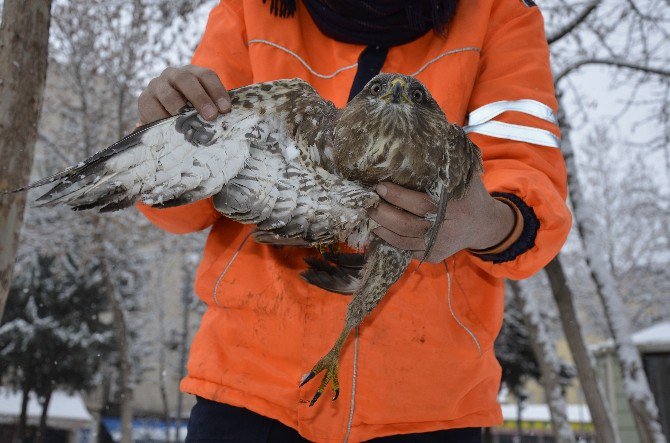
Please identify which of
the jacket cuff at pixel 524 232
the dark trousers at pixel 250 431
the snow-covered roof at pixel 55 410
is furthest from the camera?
the snow-covered roof at pixel 55 410

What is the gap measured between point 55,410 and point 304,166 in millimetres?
21091

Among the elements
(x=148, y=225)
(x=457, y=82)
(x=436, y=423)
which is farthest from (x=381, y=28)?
(x=148, y=225)

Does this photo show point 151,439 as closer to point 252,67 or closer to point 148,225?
point 148,225

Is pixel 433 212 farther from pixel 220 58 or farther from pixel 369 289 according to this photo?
pixel 220 58

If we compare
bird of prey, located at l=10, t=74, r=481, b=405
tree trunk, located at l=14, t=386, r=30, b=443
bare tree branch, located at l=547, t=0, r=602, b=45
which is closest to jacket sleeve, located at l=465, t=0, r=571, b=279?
bird of prey, located at l=10, t=74, r=481, b=405

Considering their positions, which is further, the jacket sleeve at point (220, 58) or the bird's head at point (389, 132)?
the jacket sleeve at point (220, 58)

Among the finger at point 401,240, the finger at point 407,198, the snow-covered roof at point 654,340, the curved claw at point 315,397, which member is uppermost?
the snow-covered roof at point 654,340

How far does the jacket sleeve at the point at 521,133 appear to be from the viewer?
6.41ft

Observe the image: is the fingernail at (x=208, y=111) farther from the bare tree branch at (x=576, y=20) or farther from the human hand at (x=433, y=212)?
the bare tree branch at (x=576, y=20)

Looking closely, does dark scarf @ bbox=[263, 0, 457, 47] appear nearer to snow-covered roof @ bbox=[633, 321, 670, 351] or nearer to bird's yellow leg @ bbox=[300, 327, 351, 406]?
bird's yellow leg @ bbox=[300, 327, 351, 406]

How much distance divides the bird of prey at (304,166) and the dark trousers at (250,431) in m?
0.28

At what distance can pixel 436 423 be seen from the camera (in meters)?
2.04

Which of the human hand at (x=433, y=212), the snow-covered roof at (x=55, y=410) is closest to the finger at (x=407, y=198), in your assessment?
the human hand at (x=433, y=212)

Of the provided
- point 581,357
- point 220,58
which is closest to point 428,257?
point 220,58
